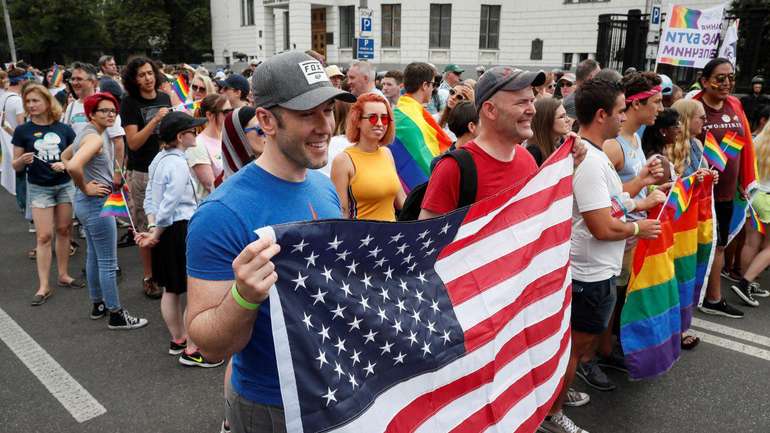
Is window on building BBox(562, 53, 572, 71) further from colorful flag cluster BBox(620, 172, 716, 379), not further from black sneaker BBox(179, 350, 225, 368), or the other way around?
black sneaker BBox(179, 350, 225, 368)

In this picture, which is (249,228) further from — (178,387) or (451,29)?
(451,29)

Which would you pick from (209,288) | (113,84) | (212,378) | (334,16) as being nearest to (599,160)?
(209,288)

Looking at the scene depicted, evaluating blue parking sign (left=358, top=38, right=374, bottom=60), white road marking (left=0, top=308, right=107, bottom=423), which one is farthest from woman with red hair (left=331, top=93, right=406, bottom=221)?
blue parking sign (left=358, top=38, right=374, bottom=60)

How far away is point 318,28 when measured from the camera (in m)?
42.2

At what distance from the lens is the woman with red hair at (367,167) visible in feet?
13.3

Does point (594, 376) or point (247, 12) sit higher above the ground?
point (247, 12)

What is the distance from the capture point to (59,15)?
50.5m

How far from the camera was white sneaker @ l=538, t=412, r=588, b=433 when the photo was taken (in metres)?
3.55

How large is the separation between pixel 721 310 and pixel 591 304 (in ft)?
9.83

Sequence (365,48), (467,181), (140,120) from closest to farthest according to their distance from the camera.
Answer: (467,181)
(140,120)
(365,48)

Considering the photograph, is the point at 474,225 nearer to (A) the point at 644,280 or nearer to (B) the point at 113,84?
(A) the point at 644,280

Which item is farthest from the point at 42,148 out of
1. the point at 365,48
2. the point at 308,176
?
the point at 365,48

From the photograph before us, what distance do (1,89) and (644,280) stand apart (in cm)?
1133

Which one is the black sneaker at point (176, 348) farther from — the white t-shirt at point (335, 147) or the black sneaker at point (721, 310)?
the black sneaker at point (721, 310)
